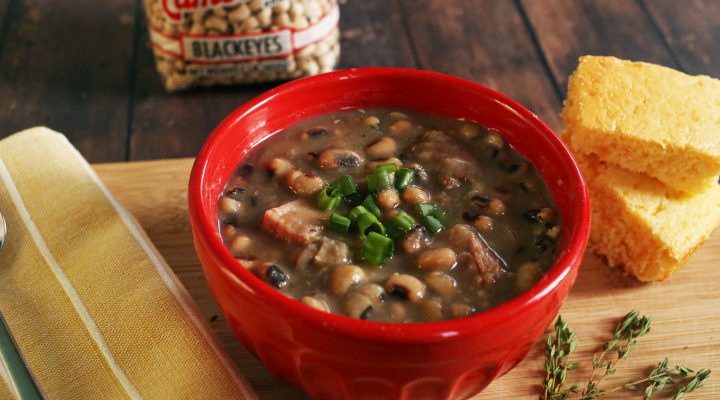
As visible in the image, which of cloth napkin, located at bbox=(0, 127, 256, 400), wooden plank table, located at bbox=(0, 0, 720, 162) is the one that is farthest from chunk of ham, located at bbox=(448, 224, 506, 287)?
wooden plank table, located at bbox=(0, 0, 720, 162)

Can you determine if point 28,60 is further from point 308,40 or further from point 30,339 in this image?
point 30,339

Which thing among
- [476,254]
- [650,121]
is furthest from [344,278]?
[650,121]

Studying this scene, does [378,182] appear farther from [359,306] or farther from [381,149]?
[359,306]

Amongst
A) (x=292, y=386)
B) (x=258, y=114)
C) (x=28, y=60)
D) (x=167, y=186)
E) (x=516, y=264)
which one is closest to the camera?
(x=516, y=264)

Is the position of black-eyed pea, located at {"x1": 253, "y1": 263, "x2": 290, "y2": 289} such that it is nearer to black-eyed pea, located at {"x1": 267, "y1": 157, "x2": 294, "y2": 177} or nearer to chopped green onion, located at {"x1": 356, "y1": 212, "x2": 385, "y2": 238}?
chopped green onion, located at {"x1": 356, "y1": 212, "x2": 385, "y2": 238}

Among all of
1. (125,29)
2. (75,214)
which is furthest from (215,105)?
(75,214)

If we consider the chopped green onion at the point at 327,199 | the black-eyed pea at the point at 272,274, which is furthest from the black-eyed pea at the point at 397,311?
the chopped green onion at the point at 327,199
